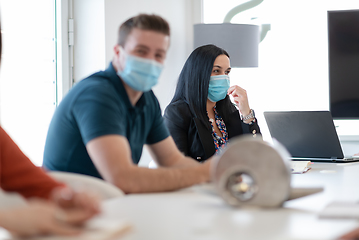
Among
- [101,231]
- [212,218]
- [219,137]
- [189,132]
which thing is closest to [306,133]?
[219,137]

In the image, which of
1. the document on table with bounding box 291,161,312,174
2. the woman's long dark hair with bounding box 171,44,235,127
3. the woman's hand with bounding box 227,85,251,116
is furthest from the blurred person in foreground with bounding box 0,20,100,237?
the woman's hand with bounding box 227,85,251,116

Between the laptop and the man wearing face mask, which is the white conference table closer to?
the man wearing face mask

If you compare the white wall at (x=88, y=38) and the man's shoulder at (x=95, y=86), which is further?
the white wall at (x=88, y=38)

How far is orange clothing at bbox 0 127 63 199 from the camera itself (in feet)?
3.86

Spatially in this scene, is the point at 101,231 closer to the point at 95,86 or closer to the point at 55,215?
the point at 55,215

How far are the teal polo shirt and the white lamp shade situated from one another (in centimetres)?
176

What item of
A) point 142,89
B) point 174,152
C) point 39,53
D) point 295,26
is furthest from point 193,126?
point 295,26

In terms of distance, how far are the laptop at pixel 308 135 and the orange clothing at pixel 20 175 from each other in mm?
1457

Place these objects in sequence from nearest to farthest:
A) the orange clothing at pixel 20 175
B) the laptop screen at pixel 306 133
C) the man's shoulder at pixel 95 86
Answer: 1. the orange clothing at pixel 20 175
2. the man's shoulder at pixel 95 86
3. the laptop screen at pixel 306 133

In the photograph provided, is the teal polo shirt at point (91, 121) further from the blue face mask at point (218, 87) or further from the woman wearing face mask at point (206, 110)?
the blue face mask at point (218, 87)

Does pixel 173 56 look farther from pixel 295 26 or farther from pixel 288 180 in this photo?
pixel 288 180

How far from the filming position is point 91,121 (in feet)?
4.70

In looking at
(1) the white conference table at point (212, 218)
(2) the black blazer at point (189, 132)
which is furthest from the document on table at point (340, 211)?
(2) the black blazer at point (189, 132)

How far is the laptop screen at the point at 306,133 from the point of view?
2229 millimetres
